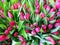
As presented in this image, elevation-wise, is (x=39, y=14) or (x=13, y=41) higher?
(x=39, y=14)

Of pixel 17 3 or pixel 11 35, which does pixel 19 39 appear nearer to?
pixel 11 35

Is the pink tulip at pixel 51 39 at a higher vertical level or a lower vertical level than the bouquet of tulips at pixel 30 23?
lower

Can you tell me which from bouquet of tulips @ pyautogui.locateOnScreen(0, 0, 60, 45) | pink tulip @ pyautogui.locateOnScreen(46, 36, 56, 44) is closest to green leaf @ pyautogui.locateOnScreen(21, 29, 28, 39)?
bouquet of tulips @ pyautogui.locateOnScreen(0, 0, 60, 45)

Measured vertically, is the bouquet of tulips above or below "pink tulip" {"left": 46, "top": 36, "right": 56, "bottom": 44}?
above

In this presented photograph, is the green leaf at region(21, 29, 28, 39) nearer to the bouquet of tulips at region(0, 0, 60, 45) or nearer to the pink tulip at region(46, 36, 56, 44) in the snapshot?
the bouquet of tulips at region(0, 0, 60, 45)

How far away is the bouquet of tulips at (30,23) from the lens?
121 cm

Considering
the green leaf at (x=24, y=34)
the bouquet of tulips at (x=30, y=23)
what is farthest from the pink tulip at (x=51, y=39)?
the green leaf at (x=24, y=34)

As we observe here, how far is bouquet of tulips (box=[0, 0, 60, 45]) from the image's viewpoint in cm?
121

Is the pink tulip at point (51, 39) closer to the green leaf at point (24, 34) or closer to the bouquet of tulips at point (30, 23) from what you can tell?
the bouquet of tulips at point (30, 23)

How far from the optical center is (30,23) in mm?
1251

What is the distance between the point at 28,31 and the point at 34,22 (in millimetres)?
70

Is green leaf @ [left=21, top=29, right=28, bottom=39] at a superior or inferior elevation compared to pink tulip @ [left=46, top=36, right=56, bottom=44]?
superior

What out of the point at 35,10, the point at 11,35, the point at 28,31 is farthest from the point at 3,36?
the point at 35,10

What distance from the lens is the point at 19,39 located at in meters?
1.24
